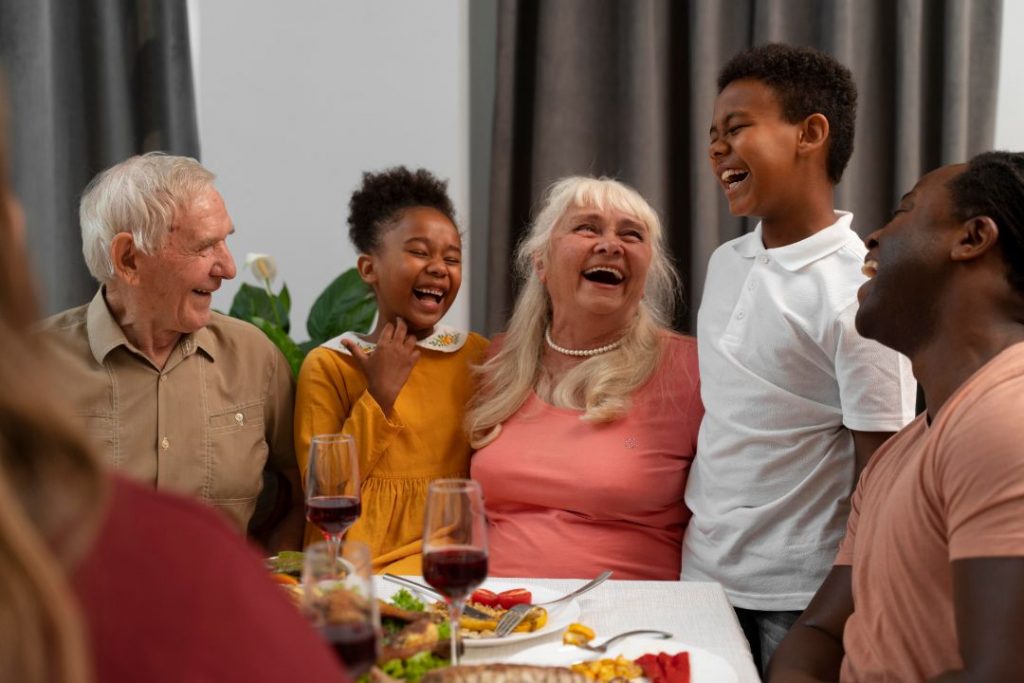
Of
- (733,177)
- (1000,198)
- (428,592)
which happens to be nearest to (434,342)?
(733,177)

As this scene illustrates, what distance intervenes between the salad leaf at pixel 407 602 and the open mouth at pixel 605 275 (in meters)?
1.07

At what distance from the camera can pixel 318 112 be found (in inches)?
125

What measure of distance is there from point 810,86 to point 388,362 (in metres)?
1.07

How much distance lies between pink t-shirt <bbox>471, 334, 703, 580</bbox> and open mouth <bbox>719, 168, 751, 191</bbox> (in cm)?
43

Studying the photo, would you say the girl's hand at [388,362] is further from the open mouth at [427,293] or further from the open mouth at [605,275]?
the open mouth at [605,275]

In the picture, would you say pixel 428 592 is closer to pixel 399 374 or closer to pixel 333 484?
pixel 333 484

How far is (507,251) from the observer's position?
10.1ft

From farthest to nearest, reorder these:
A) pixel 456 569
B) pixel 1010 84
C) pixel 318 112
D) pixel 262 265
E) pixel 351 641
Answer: pixel 318 112 → pixel 1010 84 → pixel 262 265 → pixel 456 569 → pixel 351 641

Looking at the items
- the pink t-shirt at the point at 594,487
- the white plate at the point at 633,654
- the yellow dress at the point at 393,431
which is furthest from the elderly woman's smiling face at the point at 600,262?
the white plate at the point at 633,654

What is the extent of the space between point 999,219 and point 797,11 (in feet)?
5.44

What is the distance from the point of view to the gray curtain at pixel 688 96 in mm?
2844

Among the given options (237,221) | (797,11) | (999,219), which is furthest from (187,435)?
(797,11)

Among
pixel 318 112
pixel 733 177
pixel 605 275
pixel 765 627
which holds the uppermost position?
pixel 318 112

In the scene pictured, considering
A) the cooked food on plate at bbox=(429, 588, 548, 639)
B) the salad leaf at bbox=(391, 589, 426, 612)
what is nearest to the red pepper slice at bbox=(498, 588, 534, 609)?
the cooked food on plate at bbox=(429, 588, 548, 639)
